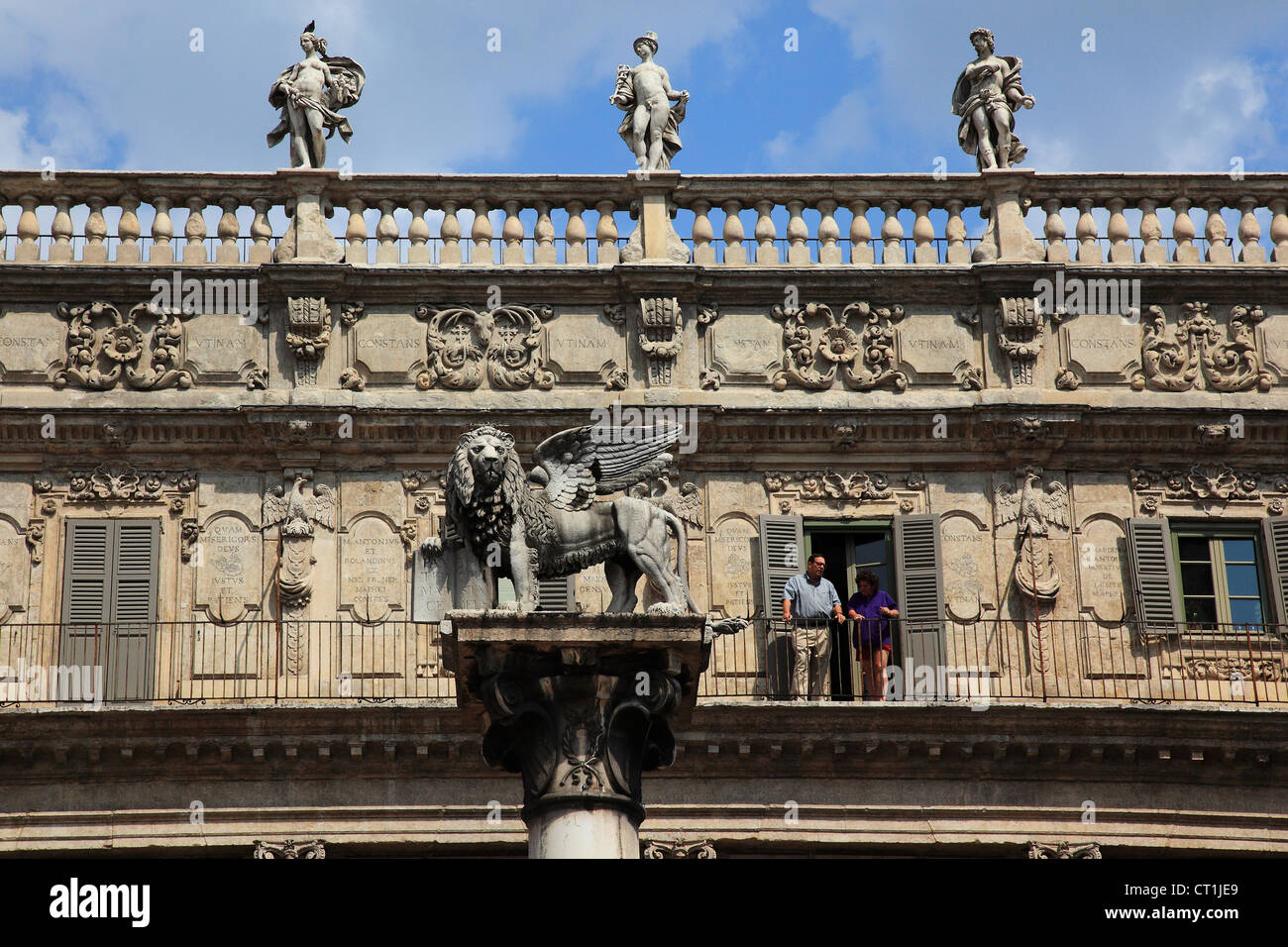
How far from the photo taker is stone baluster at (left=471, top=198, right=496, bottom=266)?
33.0 meters

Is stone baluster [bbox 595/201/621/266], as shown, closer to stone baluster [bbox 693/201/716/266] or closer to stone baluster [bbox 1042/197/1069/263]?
stone baluster [bbox 693/201/716/266]

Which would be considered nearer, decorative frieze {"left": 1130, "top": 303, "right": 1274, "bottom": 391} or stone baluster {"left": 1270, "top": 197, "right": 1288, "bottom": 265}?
decorative frieze {"left": 1130, "top": 303, "right": 1274, "bottom": 391}

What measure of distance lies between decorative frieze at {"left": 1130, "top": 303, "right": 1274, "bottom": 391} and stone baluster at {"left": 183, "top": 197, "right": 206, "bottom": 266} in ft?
39.9

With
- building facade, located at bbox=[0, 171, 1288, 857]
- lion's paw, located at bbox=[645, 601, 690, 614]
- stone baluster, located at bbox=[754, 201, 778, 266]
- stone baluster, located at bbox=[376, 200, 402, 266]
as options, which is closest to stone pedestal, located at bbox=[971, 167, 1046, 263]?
building facade, located at bbox=[0, 171, 1288, 857]

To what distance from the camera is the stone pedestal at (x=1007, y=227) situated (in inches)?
1312

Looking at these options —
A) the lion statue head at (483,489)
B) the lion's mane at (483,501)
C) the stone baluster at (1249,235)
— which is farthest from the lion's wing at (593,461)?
the stone baluster at (1249,235)

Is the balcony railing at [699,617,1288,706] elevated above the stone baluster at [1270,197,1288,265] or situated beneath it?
situated beneath

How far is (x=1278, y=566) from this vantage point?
32.0 metres

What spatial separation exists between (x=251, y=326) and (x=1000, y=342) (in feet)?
31.5

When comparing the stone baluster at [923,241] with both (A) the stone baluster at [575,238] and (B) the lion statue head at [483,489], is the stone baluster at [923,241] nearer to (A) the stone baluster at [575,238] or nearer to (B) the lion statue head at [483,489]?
(A) the stone baluster at [575,238]

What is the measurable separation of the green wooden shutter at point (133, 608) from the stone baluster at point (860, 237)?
31.8 feet
